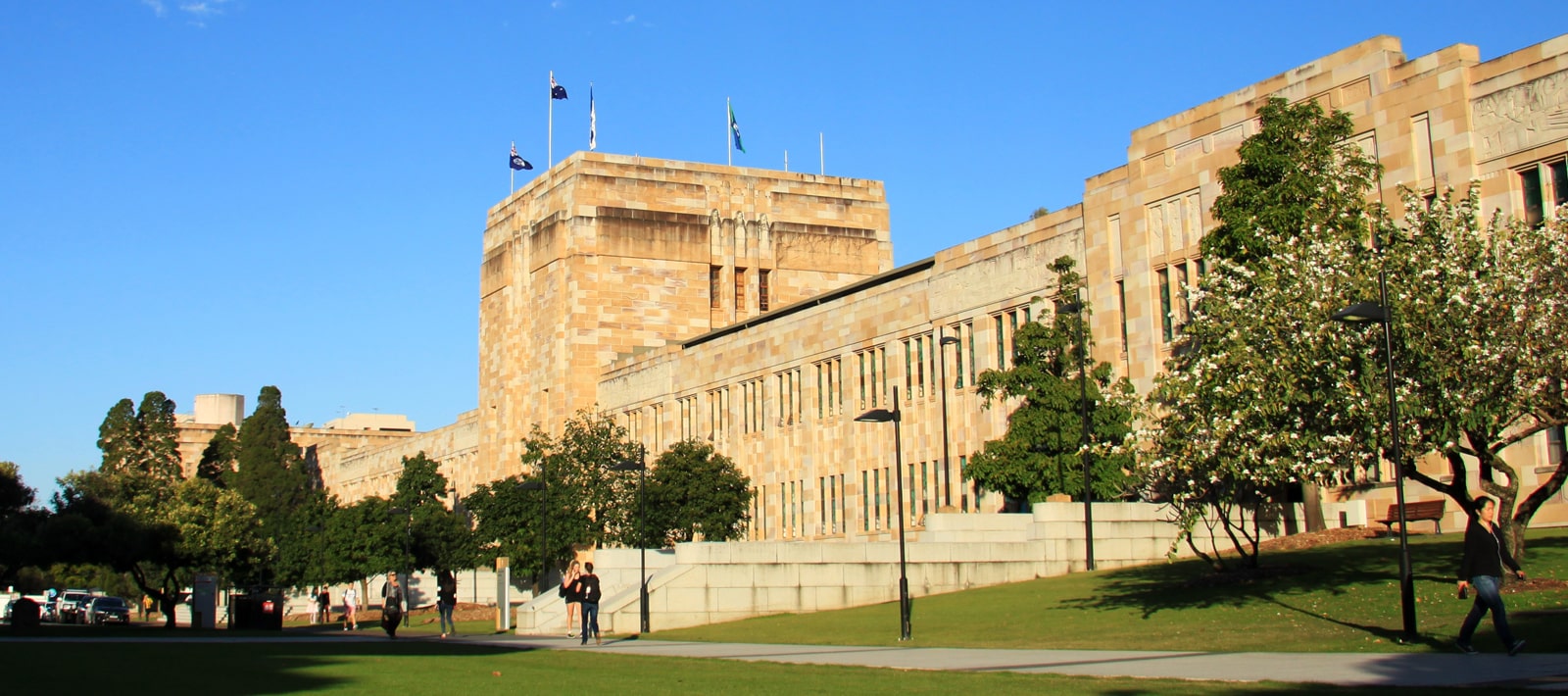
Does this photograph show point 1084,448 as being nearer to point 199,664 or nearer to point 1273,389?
point 1273,389

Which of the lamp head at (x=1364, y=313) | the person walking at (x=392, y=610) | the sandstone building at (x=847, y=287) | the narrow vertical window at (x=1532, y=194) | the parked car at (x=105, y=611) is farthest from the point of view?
the parked car at (x=105, y=611)

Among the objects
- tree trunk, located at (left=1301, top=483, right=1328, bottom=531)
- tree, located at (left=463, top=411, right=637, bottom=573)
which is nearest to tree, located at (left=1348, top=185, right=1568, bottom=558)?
tree trunk, located at (left=1301, top=483, right=1328, bottom=531)

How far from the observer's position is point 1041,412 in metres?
44.9

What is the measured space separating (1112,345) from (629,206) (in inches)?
1644

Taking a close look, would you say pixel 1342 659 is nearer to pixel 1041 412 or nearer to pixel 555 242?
pixel 1041 412

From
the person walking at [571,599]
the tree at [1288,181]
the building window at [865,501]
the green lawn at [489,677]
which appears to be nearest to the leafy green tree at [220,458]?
the building window at [865,501]

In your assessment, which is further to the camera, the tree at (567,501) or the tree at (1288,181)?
the tree at (567,501)

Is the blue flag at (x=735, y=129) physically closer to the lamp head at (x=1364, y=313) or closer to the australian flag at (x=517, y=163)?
the australian flag at (x=517, y=163)

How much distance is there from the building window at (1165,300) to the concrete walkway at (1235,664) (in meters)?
23.2

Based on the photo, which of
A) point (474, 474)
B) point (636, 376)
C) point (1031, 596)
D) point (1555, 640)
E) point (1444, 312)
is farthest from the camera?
point (474, 474)

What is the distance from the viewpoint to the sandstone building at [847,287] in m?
40.1

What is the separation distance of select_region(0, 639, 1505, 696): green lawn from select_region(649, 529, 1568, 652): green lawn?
6.07 meters

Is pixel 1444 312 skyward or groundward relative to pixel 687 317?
groundward

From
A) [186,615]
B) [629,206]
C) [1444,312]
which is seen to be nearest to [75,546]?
[186,615]
